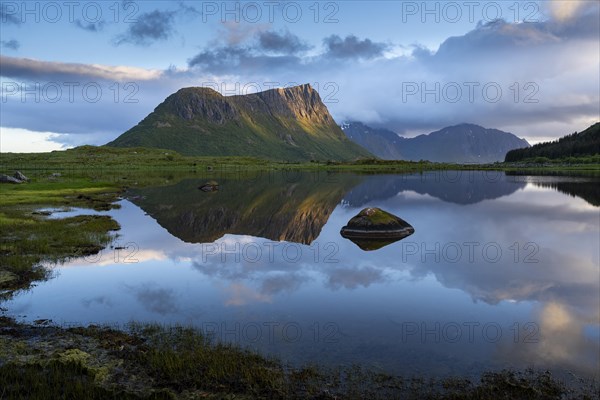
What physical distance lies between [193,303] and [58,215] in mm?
35432

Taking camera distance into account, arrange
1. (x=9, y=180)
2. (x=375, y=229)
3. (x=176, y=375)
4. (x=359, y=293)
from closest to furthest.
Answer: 1. (x=176, y=375)
2. (x=359, y=293)
3. (x=375, y=229)
4. (x=9, y=180)

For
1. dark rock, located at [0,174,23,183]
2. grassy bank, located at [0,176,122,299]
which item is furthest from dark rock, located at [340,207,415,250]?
dark rock, located at [0,174,23,183]

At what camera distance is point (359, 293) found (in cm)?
2245

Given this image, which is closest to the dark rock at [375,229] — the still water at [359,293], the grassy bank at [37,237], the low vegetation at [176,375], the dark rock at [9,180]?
the still water at [359,293]

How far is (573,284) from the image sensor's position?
2439 cm

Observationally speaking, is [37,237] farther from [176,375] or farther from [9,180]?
[9,180]

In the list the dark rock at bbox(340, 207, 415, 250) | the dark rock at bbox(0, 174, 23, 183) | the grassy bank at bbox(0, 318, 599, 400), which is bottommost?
the grassy bank at bbox(0, 318, 599, 400)

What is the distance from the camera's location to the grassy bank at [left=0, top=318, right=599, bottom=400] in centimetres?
1193

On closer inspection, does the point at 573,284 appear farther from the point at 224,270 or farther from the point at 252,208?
the point at 252,208

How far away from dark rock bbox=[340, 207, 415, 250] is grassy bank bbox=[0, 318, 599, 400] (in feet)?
82.3

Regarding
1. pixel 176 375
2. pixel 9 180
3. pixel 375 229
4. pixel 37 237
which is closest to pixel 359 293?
pixel 176 375

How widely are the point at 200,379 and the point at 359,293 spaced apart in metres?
11.6

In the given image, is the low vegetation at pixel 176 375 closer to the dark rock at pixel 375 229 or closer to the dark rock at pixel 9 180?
the dark rock at pixel 375 229

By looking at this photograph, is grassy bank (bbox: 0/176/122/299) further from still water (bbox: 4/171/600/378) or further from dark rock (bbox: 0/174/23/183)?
dark rock (bbox: 0/174/23/183)
